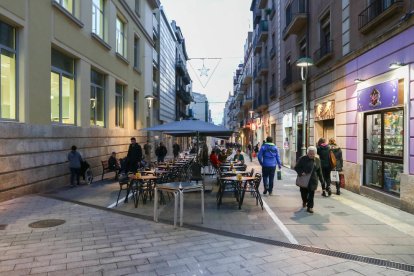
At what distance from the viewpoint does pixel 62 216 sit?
7.97 m

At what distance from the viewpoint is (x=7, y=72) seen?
10141 mm

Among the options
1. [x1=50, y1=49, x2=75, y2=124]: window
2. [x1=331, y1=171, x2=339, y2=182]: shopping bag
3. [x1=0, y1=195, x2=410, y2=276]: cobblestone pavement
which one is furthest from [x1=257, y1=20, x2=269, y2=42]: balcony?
[x1=0, y1=195, x2=410, y2=276]: cobblestone pavement

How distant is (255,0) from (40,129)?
33591mm

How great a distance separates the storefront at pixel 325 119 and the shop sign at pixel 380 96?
110 inches

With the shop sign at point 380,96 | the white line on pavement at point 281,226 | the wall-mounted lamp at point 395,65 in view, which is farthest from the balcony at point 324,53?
the white line on pavement at point 281,226

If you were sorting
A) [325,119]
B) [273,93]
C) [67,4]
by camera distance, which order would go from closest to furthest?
[67,4], [325,119], [273,93]

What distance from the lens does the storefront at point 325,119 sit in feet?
46.9

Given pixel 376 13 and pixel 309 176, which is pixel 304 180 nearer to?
pixel 309 176

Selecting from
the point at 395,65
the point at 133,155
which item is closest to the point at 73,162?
the point at 133,155

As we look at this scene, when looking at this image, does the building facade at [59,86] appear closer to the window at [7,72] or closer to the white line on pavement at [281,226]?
the window at [7,72]

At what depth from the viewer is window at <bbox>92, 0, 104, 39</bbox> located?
16.5m

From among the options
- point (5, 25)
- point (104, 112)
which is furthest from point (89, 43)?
point (5, 25)

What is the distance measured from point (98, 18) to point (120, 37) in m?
3.74

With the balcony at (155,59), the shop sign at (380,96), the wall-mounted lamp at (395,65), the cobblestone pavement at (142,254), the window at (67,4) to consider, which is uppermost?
the balcony at (155,59)
